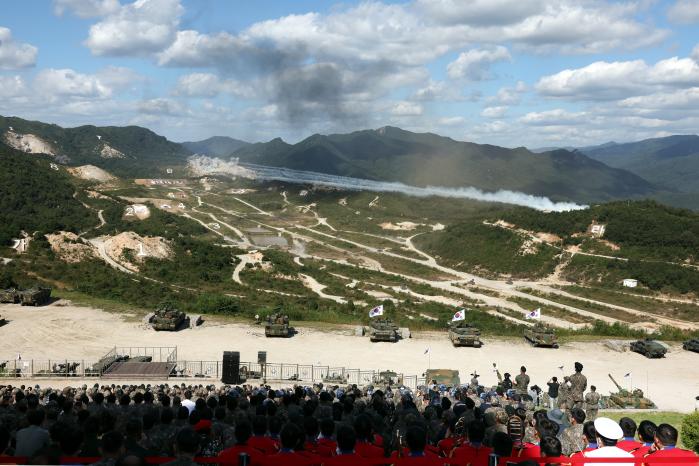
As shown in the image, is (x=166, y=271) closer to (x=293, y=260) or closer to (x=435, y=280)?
(x=293, y=260)

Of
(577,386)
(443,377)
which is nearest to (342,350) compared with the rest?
(443,377)

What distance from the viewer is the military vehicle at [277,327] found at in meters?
36.9

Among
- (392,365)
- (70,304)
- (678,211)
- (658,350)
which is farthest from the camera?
(678,211)

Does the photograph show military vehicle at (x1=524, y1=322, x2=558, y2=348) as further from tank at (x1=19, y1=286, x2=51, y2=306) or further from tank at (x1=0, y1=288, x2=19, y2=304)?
tank at (x1=0, y1=288, x2=19, y2=304)

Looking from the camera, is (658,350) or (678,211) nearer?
(658,350)

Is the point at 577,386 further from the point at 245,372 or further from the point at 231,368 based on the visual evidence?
the point at 245,372

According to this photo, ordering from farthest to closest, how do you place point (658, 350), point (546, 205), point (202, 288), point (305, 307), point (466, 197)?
point (466, 197), point (546, 205), point (202, 288), point (305, 307), point (658, 350)

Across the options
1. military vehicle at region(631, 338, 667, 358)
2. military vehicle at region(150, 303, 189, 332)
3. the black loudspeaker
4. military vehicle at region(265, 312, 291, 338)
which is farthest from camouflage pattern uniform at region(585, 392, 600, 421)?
military vehicle at region(150, 303, 189, 332)

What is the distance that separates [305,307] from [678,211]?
67.1m

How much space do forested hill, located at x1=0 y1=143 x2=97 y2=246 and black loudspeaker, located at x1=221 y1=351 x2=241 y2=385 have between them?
49.0 metres

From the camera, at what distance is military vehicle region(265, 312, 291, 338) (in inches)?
1452

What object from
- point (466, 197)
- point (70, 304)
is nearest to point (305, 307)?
point (70, 304)

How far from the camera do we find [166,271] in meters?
62.7

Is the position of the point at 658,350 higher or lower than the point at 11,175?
lower
